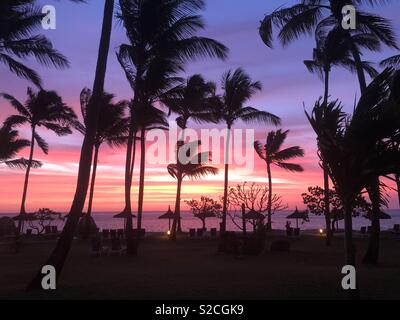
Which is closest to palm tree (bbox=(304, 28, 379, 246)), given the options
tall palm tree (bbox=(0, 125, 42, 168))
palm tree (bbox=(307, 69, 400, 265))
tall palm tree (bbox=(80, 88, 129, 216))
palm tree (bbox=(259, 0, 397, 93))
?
palm tree (bbox=(259, 0, 397, 93))

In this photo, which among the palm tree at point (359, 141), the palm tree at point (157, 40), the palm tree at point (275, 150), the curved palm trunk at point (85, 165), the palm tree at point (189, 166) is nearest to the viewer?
the palm tree at point (359, 141)

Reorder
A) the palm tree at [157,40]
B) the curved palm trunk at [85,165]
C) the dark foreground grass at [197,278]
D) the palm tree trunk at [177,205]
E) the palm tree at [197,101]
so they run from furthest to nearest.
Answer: the palm tree trunk at [177,205], the palm tree at [197,101], the palm tree at [157,40], the curved palm trunk at [85,165], the dark foreground grass at [197,278]

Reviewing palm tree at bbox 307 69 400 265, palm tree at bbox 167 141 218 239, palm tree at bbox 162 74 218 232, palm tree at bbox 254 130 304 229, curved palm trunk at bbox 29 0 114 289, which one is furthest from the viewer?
palm tree at bbox 254 130 304 229

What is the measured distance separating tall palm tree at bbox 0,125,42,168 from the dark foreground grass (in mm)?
12109

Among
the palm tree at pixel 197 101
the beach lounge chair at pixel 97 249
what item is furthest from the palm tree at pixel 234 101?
the beach lounge chair at pixel 97 249

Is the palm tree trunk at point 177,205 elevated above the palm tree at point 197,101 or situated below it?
below

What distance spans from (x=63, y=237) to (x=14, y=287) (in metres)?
1.76

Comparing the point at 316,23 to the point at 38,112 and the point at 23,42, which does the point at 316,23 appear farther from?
the point at 38,112

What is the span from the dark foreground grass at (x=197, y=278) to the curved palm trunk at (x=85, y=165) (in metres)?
0.71

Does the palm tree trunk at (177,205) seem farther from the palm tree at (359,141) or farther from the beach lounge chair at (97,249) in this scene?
the palm tree at (359,141)

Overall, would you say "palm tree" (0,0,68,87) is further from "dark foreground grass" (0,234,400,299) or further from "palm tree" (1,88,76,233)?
"palm tree" (1,88,76,233)

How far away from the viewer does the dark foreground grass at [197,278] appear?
1016cm

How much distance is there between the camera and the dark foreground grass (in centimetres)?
1016

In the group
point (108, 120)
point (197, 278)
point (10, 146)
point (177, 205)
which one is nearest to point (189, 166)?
point (177, 205)
